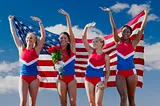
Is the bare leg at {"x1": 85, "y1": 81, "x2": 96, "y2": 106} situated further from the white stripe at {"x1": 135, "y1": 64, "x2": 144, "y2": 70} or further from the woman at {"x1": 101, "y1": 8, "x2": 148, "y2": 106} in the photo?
the white stripe at {"x1": 135, "y1": 64, "x2": 144, "y2": 70}

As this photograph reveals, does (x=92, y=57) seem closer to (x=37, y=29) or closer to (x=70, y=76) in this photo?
(x=70, y=76)

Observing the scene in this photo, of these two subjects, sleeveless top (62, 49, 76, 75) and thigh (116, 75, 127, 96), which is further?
sleeveless top (62, 49, 76, 75)

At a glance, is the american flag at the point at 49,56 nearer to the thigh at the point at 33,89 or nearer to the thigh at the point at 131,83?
the thigh at the point at 131,83

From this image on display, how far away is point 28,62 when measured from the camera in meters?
9.73

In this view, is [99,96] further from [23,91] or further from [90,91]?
[23,91]

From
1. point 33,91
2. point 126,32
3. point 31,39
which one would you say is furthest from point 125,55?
point 33,91

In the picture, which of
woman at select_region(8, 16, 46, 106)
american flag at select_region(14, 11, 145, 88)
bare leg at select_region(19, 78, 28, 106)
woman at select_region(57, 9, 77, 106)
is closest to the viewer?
bare leg at select_region(19, 78, 28, 106)

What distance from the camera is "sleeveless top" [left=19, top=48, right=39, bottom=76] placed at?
9719 mm

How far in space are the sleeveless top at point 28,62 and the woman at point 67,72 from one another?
3.00 ft

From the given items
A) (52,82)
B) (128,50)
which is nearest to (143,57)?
(128,50)

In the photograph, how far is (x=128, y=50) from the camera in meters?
10.2

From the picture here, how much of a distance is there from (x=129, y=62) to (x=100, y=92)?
62.4 inches

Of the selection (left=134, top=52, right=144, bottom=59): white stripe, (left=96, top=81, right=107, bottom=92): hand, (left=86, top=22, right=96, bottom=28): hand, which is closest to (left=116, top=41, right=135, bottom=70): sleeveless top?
(left=96, top=81, right=107, bottom=92): hand

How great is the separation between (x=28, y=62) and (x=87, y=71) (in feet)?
6.32
